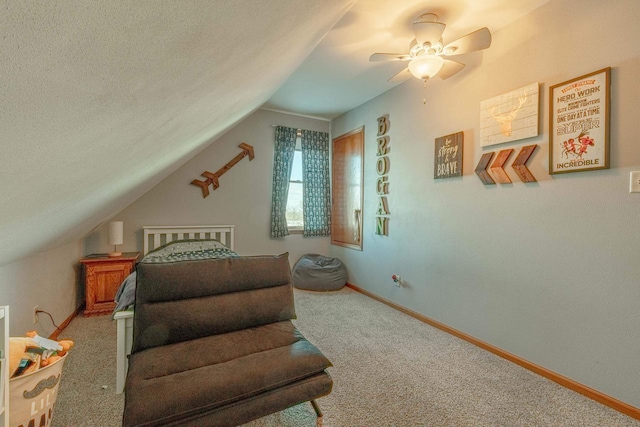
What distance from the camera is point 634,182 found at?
1676 millimetres

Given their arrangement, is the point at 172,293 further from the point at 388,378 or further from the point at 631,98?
the point at 631,98

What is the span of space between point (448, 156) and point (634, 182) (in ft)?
4.32

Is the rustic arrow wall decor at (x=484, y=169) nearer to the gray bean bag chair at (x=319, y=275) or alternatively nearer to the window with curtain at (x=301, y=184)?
the gray bean bag chair at (x=319, y=275)

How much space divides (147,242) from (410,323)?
11.1 feet

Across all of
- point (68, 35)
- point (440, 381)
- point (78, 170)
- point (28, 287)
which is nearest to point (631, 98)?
point (440, 381)

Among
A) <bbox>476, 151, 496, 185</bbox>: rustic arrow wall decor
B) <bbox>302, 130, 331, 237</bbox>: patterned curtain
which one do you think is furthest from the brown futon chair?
<bbox>302, 130, 331, 237</bbox>: patterned curtain

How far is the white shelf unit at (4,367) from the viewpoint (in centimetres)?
114

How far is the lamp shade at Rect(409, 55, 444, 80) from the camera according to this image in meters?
2.11

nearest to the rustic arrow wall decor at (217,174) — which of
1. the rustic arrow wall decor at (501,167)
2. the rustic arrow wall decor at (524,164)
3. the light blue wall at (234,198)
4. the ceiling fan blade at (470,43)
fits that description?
the light blue wall at (234,198)

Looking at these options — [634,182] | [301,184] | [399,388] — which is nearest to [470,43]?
[634,182]

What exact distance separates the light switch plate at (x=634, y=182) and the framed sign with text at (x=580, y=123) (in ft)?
0.41

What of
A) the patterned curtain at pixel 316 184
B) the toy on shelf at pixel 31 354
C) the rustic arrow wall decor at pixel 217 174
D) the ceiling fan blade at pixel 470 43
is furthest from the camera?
the patterned curtain at pixel 316 184

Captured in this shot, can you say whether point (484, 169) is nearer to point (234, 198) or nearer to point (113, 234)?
point (234, 198)

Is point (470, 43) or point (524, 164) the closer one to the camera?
point (470, 43)
